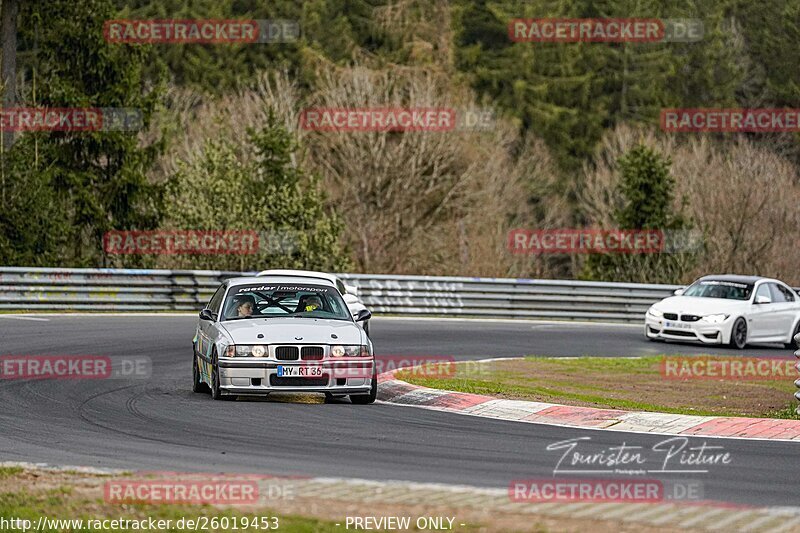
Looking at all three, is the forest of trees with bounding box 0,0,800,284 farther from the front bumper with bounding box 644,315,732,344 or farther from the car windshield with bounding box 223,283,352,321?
the car windshield with bounding box 223,283,352,321

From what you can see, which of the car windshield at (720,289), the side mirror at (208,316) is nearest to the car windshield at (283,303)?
the side mirror at (208,316)

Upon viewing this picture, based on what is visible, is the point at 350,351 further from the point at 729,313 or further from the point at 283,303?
the point at 729,313

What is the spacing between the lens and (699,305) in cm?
2480

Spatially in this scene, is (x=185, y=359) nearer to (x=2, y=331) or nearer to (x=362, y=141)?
(x=2, y=331)

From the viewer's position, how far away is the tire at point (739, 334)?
24.3 m

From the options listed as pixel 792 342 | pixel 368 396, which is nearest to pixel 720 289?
pixel 792 342

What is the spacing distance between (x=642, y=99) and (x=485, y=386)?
60.5 meters

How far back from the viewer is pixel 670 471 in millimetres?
9891

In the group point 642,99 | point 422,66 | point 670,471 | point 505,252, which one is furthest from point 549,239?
point 670,471

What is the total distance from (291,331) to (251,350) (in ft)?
1.63

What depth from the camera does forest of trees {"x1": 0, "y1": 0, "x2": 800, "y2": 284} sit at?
36.4 meters

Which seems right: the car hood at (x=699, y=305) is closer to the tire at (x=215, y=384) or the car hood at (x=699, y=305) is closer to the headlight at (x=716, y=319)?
the headlight at (x=716, y=319)

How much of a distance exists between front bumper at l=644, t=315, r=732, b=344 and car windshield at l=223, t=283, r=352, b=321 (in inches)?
437

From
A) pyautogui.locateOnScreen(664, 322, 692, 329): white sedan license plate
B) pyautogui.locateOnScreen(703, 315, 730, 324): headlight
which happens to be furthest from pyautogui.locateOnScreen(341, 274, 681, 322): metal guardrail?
pyautogui.locateOnScreen(703, 315, 730, 324): headlight
